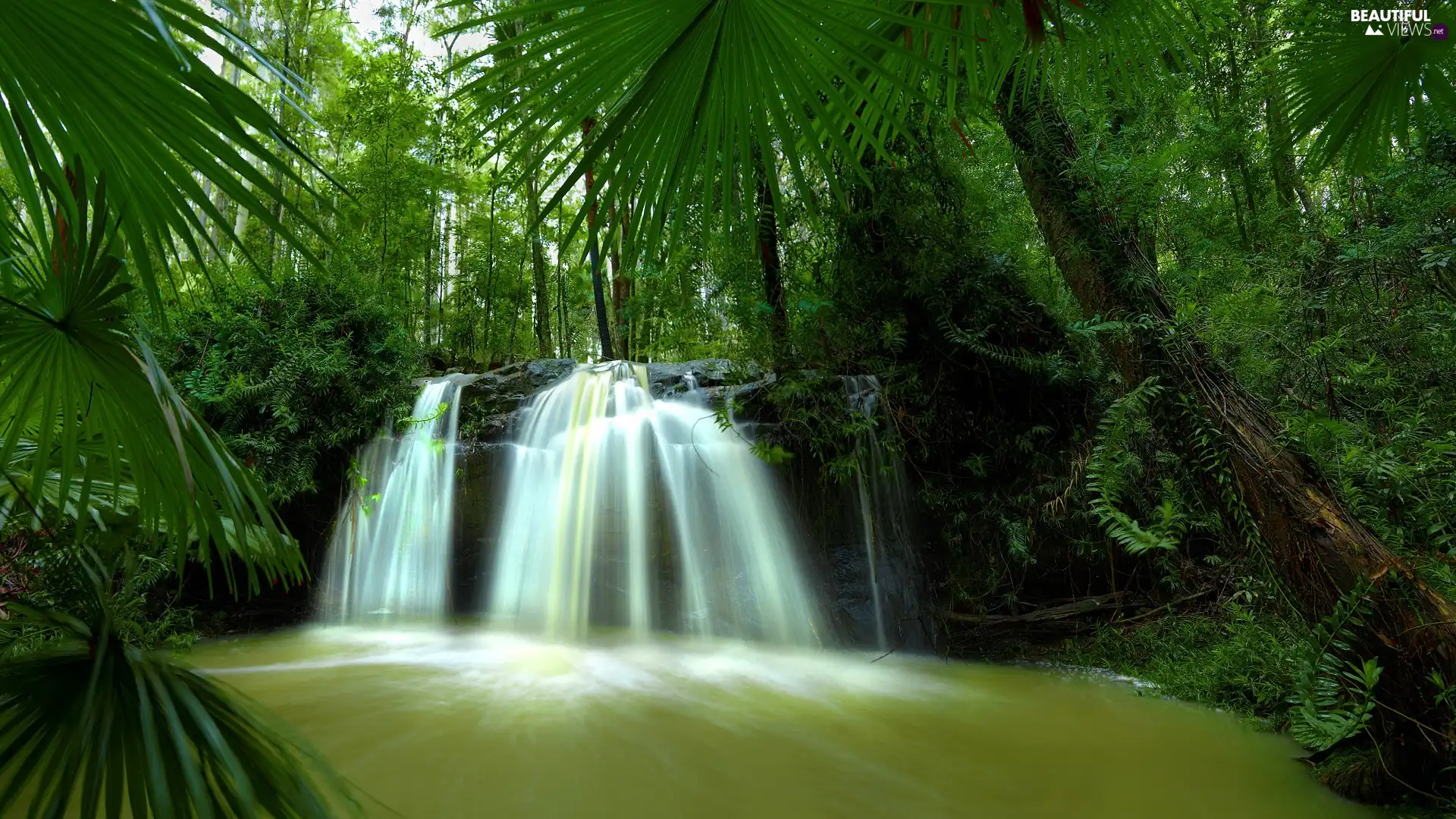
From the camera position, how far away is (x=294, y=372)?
19.2 ft

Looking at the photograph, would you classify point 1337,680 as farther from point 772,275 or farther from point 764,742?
point 772,275

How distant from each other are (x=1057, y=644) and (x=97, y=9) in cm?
518

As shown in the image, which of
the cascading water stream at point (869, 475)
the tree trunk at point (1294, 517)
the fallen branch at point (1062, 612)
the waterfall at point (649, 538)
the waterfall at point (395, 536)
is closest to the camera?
the tree trunk at point (1294, 517)

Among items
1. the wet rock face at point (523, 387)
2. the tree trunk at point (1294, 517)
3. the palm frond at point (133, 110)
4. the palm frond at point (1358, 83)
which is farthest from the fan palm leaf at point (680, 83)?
the wet rock face at point (523, 387)

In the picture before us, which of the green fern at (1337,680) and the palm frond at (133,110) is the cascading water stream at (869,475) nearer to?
the green fern at (1337,680)

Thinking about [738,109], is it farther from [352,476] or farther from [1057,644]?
[352,476]

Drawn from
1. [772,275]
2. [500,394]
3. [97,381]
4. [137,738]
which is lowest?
[137,738]

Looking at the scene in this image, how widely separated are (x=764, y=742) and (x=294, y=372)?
5.19 metres

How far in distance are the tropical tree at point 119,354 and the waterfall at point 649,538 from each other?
4.17m

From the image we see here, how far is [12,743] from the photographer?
64cm

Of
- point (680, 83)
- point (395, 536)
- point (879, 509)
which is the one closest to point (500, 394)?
point (395, 536)

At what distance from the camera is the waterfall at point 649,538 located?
5105 mm

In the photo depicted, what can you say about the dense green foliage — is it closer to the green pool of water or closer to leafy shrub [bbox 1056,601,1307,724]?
leafy shrub [bbox 1056,601,1307,724]

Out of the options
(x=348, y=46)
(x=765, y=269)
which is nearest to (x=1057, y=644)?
(x=765, y=269)
